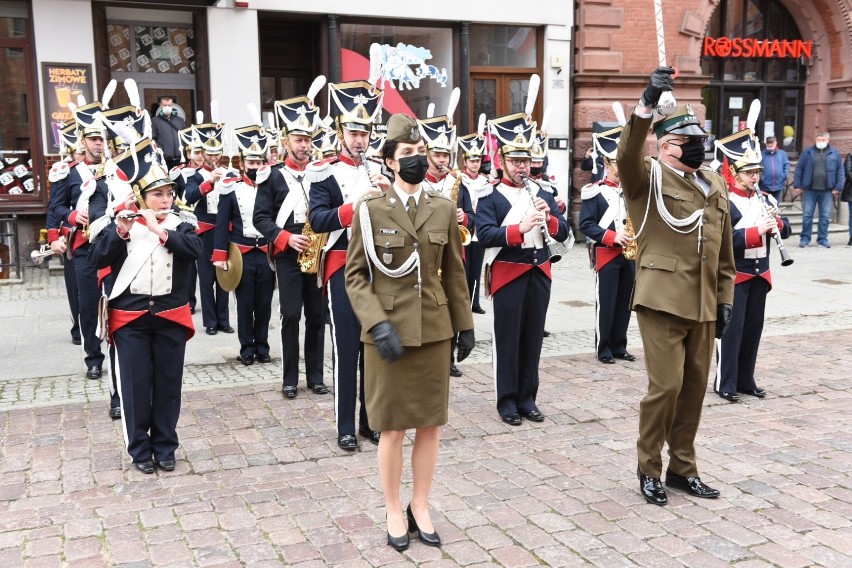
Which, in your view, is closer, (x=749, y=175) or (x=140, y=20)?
(x=749, y=175)

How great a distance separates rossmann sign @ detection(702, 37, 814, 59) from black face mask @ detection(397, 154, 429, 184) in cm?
1667

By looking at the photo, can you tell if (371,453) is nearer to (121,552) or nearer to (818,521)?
(121,552)

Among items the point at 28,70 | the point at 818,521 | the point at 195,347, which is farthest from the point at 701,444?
the point at 28,70

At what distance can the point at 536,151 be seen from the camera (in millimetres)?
7535

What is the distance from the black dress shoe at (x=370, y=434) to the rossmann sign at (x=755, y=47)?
1581 cm

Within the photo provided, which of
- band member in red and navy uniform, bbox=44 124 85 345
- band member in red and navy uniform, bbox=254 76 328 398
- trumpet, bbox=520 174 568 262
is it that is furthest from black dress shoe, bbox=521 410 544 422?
band member in red and navy uniform, bbox=44 124 85 345

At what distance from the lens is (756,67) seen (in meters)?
20.2

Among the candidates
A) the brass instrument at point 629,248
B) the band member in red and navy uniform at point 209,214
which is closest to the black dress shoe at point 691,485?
the brass instrument at point 629,248

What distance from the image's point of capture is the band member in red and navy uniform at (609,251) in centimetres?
824

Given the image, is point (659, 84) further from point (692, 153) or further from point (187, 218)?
point (187, 218)

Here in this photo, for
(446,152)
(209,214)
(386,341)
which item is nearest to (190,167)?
(209,214)

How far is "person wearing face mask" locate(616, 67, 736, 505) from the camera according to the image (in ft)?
15.9

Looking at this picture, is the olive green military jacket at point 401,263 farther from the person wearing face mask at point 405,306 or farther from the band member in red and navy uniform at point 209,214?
the band member in red and navy uniform at point 209,214

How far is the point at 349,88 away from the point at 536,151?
7.11 feet
